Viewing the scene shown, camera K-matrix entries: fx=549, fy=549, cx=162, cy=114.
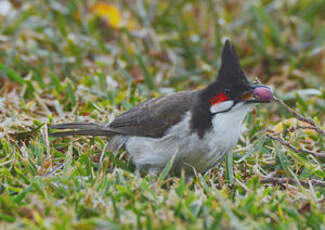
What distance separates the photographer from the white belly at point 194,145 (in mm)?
3584

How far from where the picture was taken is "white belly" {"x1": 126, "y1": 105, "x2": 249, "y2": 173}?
11.8 ft

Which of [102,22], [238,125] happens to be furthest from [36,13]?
[238,125]

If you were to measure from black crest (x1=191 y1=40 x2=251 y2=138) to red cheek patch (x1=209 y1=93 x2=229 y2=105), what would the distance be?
0.06 feet

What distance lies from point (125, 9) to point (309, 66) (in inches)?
101

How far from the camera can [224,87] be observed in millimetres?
3574

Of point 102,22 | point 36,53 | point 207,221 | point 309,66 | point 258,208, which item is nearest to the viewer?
point 207,221

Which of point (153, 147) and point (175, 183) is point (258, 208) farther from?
point (153, 147)

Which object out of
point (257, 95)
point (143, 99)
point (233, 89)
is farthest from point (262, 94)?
point (143, 99)

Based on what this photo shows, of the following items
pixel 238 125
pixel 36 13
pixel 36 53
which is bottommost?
pixel 238 125

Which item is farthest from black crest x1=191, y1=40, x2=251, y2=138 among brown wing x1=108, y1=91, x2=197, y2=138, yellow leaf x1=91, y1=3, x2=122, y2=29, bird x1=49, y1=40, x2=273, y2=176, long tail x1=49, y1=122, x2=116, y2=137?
yellow leaf x1=91, y1=3, x2=122, y2=29

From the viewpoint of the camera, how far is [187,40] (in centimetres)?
693

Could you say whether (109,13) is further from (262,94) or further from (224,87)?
(262,94)

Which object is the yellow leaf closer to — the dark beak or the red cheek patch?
the red cheek patch

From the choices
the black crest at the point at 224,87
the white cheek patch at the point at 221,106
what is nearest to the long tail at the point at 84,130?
the black crest at the point at 224,87
